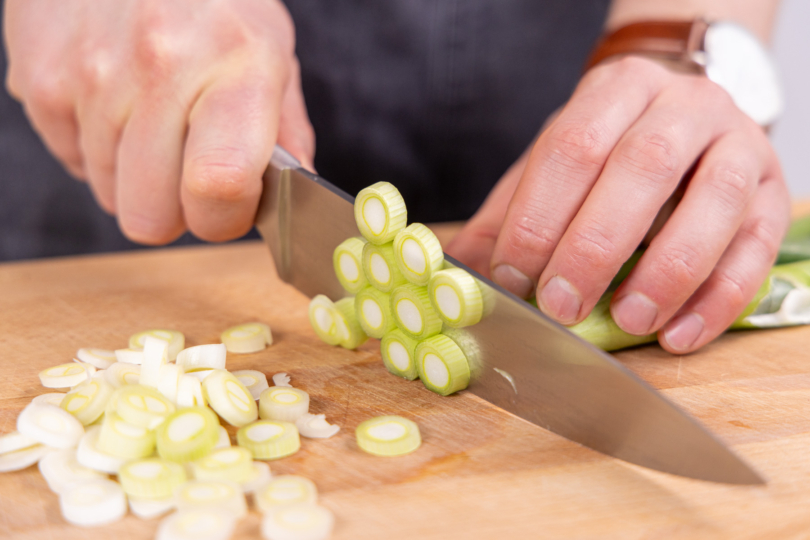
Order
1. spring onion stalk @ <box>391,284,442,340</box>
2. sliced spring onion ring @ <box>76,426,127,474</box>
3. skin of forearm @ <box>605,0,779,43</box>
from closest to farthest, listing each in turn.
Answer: sliced spring onion ring @ <box>76,426,127,474</box>, spring onion stalk @ <box>391,284,442,340</box>, skin of forearm @ <box>605,0,779,43</box>

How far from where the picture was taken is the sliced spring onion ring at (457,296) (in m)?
1.07

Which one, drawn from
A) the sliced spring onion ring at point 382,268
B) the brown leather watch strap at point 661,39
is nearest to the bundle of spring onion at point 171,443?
the sliced spring onion ring at point 382,268

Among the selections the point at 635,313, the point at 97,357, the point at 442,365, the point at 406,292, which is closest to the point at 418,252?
the point at 406,292

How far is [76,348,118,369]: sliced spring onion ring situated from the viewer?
121cm

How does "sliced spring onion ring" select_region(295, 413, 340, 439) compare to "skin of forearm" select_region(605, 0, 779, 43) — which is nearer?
"sliced spring onion ring" select_region(295, 413, 340, 439)

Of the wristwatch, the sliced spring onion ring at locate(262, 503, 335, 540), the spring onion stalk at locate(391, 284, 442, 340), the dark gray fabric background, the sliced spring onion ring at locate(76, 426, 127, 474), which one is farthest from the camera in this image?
the dark gray fabric background

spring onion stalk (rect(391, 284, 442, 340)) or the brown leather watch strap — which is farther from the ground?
the brown leather watch strap

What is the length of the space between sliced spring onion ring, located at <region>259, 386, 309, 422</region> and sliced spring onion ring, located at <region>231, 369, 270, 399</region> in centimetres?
5

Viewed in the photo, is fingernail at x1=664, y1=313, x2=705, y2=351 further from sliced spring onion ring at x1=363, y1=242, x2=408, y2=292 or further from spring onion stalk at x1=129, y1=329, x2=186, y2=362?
spring onion stalk at x1=129, y1=329, x2=186, y2=362

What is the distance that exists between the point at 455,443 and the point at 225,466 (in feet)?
1.08

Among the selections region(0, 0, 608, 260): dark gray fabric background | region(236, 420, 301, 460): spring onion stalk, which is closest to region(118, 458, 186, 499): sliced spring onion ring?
region(236, 420, 301, 460): spring onion stalk

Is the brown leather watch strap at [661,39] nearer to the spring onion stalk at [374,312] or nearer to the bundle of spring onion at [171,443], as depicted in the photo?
the spring onion stalk at [374,312]

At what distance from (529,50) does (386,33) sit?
0.54 metres

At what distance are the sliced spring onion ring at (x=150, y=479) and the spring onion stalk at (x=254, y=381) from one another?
0.25 m
